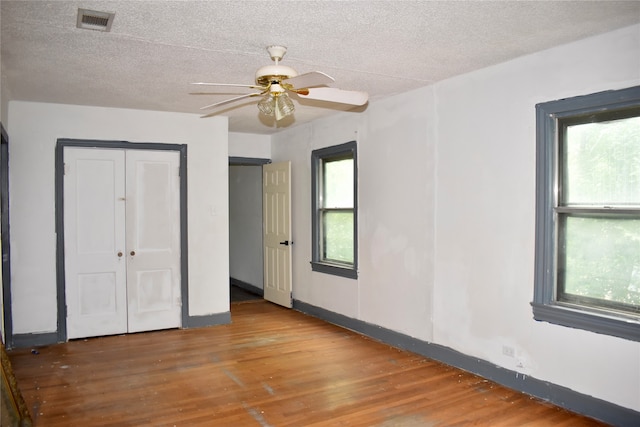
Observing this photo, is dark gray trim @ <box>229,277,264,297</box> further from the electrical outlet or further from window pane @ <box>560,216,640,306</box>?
window pane @ <box>560,216,640,306</box>

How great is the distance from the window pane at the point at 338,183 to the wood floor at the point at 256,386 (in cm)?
163

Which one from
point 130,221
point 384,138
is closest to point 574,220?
point 384,138

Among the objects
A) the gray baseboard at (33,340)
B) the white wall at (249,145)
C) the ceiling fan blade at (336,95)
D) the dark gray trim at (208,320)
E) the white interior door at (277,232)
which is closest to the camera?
the ceiling fan blade at (336,95)

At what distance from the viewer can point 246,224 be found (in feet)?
27.7

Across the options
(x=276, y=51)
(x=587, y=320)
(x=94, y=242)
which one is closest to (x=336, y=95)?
(x=276, y=51)

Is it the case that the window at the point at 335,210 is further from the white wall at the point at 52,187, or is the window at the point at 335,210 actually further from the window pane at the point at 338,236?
the white wall at the point at 52,187

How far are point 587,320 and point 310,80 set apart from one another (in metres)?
2.43

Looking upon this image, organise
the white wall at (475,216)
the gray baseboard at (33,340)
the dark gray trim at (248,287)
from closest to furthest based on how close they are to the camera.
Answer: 1. the white wall at (475,216)
2. the gray baseboard at (33,340)
3. the dark gray trim at (248,287)

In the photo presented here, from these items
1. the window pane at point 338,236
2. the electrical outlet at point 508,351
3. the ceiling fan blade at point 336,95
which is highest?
the ceiling fan blade at point 336,95

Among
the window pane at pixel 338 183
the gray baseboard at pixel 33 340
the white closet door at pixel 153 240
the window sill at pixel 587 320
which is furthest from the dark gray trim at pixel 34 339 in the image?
the window sill at pixel 587 320

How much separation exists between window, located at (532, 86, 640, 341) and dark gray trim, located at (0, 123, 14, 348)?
16.4ft

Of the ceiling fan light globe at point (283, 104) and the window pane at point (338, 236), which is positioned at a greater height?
the ceiling fan light globe at point (283, 104)

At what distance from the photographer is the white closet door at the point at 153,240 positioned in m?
5.55

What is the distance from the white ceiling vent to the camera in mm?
2766
